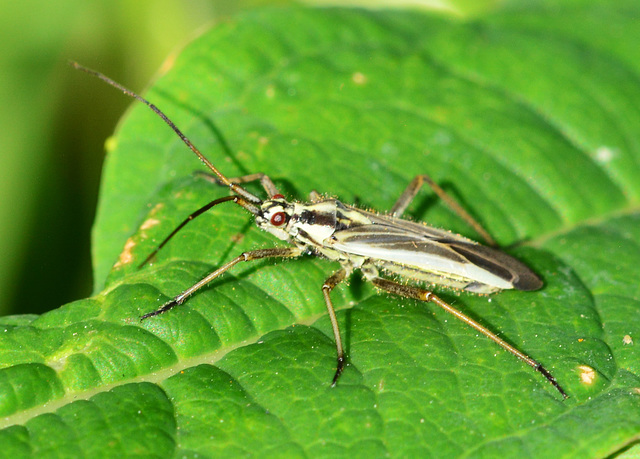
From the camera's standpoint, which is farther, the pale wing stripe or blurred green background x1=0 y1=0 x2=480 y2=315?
blurred green background x1=0 y1=0 x2=480 y2=315

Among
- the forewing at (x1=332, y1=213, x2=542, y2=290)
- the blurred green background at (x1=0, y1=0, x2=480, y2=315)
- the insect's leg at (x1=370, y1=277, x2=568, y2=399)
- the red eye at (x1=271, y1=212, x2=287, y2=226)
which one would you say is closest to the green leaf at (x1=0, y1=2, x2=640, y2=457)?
the insect's leg at (x1=370, y1=277, x2=568, y2=399)

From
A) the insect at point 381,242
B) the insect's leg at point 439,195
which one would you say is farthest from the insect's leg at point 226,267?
the insect's leg at point 439,195

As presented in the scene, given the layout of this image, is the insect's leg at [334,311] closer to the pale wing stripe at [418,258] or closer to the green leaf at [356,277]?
the green leaf at [356,277]

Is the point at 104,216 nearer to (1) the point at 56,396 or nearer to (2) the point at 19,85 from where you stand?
(1) the point at 56,396

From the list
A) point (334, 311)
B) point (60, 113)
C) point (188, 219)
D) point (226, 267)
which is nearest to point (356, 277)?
point (334, 311)

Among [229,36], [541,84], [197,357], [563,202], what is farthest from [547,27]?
[197,357]

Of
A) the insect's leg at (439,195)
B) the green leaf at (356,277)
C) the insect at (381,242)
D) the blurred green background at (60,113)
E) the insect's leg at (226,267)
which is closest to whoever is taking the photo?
the green leaf at (356,277)

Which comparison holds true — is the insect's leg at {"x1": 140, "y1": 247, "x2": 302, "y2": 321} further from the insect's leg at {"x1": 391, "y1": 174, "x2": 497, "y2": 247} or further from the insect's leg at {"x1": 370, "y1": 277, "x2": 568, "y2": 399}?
the insect's leg at {"x1": 391, "y1": 174, "x2": 497, "y2": 247}
